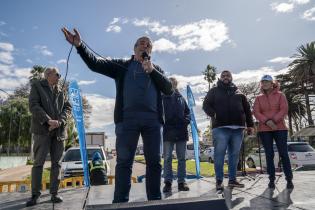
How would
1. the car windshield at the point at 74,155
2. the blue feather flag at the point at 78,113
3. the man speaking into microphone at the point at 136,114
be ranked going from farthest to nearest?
the car windshield at the point at 74,155
the blue feather flag at the point at 78,113
the man speaking into microphone at the point at 136,114

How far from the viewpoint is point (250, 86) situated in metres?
44.5

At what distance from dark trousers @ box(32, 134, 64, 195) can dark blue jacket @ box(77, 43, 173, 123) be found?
1729mm

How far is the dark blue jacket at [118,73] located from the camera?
3334 mm

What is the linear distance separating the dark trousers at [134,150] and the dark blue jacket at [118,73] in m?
0.14

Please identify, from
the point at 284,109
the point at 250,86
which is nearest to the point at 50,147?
the point at 284,109

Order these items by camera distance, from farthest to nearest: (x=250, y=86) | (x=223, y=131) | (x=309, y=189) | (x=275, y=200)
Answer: (x=250, y=86) < (x=223, y=131) < (x=309, y=189) < (x=275, y=200)

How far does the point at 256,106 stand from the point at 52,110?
332 cm

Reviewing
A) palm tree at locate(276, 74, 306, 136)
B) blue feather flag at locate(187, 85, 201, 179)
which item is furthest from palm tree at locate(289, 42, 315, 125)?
blue feather flag at locate(187, 85, 201, 179)

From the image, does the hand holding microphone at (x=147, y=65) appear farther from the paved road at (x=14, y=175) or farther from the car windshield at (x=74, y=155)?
the paved road at (x=14, y=175)

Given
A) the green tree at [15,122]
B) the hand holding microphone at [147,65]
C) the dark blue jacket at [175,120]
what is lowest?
the dark blue jacket at [175,120]

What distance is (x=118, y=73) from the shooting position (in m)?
3.57

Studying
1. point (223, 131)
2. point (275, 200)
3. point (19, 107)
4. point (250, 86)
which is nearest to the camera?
point (275, 200)

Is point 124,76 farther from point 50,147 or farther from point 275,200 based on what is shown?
point 275,200

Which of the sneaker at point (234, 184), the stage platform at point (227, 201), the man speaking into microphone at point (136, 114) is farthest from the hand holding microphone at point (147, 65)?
the sneaker at point (234, 184)
